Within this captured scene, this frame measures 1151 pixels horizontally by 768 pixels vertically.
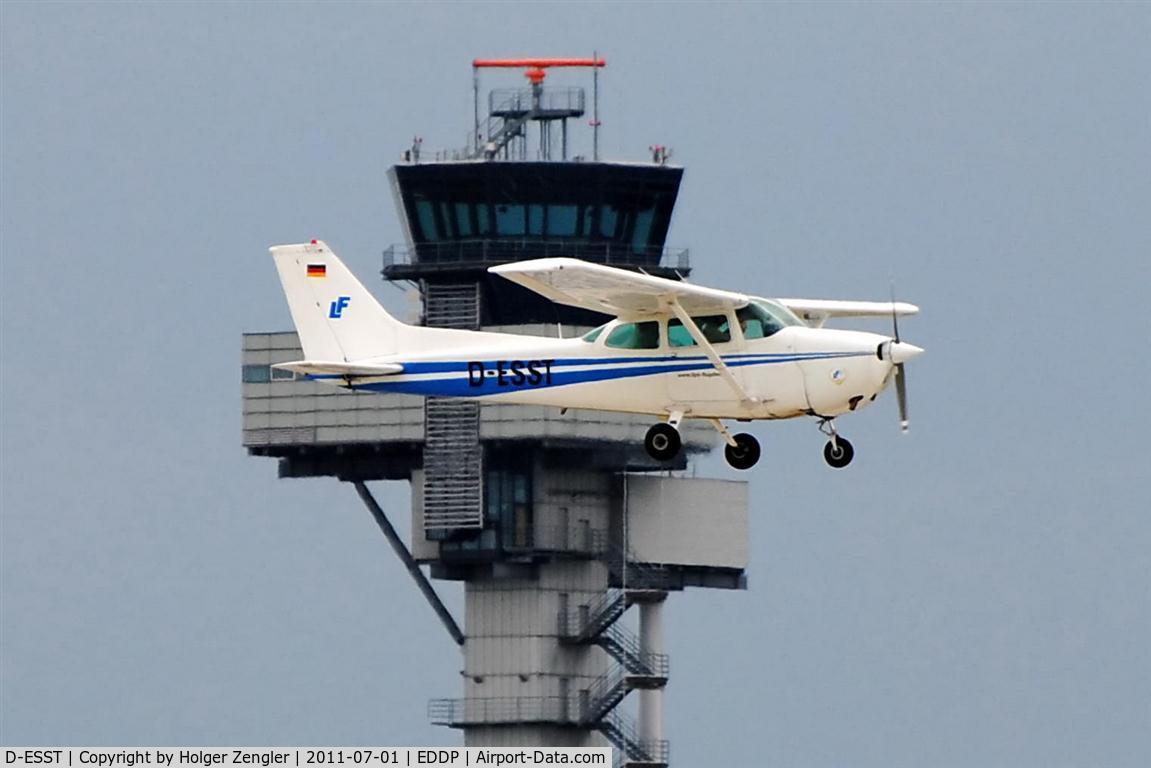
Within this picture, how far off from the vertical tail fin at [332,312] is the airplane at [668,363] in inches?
167

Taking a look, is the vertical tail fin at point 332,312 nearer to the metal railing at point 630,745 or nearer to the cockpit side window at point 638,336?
the cockpit side window at point 638,336

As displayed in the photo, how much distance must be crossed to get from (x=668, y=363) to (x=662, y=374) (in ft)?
0.77

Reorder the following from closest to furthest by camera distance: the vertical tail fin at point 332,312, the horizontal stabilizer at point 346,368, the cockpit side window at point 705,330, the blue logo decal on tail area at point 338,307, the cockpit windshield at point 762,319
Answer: the cockpit windshield at point 762,319 < the cockpit side window at point 705,330 < the horizontal stabilizer at point 346,368 < the vertical tail fin at point 332,312 < the blue logo decal on tail area at point 338,307

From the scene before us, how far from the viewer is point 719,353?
299 ft

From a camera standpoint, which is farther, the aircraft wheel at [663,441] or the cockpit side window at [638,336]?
the aircraft wheel at [663,441]

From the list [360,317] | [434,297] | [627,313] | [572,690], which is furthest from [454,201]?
[627,313]

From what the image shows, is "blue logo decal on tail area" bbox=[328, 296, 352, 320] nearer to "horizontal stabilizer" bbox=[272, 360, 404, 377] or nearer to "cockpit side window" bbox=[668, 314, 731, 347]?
"horizontal stabilizer" bbox=[272, 360, 404, 377]

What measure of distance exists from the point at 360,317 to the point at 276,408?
5309 centimetres

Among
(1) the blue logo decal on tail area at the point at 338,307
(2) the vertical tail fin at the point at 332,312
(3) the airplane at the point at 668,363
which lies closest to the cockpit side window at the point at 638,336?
(3) the airplane at the point at 668,363

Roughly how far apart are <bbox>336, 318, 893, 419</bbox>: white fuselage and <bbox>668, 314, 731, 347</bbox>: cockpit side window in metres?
0.10

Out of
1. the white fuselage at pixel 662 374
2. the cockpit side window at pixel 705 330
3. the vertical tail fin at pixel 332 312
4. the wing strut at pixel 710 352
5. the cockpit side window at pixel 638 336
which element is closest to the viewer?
the white fuselage at pixel 662 374

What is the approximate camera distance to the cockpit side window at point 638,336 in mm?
92125

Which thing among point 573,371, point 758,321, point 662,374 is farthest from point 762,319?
point 573,371
